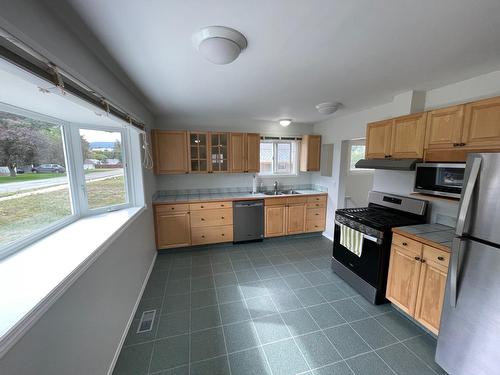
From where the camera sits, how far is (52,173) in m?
1.64

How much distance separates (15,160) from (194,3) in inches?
57.9

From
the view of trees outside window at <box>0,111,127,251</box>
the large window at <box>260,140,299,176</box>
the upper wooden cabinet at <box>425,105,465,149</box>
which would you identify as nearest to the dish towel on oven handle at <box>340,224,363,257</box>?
the upper wooden cabinet at <box>425,105,465,149</box>

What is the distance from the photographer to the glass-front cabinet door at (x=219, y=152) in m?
3.77

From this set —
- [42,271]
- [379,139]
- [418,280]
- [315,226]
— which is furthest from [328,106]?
[42,271]

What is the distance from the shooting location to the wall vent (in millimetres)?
1896

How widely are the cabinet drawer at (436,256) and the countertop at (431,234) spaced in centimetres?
3

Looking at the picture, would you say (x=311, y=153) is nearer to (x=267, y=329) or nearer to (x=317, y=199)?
(x=317, y=199)

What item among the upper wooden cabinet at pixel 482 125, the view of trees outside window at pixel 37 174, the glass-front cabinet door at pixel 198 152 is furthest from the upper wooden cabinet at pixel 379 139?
the view of trees outside window at pixel 37 174

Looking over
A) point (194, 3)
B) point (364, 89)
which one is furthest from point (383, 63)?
point (194, 3)

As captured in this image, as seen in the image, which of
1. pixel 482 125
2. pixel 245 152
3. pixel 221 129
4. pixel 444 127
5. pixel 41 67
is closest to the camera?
pixel 41 67

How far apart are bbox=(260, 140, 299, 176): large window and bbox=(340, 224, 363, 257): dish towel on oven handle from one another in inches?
85.2

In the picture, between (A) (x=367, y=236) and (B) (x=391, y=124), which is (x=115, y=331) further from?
(B) (x=391, y=124)

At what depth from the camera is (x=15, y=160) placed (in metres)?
1.31

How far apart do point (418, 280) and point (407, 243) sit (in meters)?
0.32
